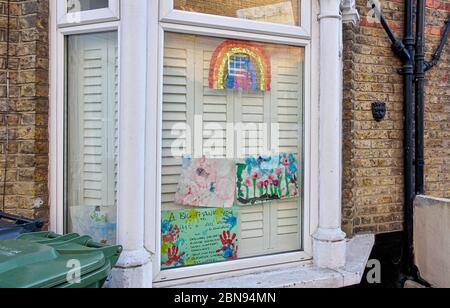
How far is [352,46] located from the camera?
4.00 meters

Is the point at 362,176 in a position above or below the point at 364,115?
below

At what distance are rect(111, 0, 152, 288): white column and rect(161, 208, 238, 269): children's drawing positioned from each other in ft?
1.03


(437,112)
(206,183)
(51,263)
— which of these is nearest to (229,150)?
(206,183)

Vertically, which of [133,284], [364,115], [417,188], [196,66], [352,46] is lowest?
[133,284]

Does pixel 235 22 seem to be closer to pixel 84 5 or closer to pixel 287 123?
pixel 287 123

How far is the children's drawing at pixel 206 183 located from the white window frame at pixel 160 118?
0.25m

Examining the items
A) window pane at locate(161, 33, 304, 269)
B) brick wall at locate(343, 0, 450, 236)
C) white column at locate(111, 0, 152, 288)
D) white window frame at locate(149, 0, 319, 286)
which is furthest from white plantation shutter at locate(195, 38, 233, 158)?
brick wall at locate(343, 0, 450, 236)

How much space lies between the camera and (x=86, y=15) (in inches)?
114

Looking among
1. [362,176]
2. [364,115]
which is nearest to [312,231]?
[362,176]

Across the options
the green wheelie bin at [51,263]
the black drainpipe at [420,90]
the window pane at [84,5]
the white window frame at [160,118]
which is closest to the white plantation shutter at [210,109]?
the white window frame at [160,118]

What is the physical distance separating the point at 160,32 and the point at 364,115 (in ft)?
7.10
